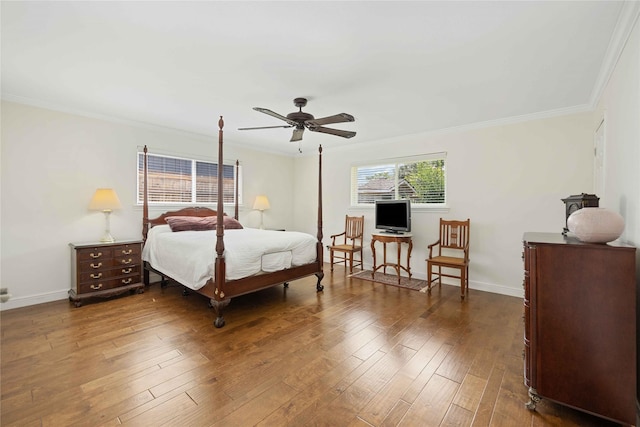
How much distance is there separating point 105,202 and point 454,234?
191 inches

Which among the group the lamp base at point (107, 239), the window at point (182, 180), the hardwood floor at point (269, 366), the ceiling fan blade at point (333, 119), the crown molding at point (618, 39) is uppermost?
the crown molding at point (618, 39)

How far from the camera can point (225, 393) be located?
1.87m

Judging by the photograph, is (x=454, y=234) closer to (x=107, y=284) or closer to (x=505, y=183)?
(x=505, y=183)

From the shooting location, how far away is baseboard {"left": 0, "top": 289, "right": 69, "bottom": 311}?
3330 millimetres

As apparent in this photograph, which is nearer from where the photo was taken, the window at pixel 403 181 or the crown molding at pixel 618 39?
the crown molding at pixel 618 39

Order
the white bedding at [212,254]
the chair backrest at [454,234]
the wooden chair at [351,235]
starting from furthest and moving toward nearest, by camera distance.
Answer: the wooden chair at [351,235]
the chair backrest at [454,234]
the white bedding at [212,254]

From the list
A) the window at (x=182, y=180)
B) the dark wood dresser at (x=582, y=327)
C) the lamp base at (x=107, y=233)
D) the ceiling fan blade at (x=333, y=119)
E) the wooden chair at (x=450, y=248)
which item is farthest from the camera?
the window at (x=182, y=180)

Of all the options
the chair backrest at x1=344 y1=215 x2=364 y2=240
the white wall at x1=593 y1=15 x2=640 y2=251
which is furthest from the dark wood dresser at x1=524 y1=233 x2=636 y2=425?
the chair backrest at x1=344 y1=215 x2=364 y2=240

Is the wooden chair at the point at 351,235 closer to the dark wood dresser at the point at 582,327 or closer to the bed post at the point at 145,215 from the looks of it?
the bed post at the point at 145,215

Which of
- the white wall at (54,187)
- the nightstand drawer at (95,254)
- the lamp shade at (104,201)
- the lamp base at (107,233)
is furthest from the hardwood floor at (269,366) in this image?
the lamp shade at (104,201)

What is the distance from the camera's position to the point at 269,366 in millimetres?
2184

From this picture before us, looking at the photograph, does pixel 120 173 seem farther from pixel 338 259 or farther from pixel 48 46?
pixel 338 259

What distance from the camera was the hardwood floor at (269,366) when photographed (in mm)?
1682

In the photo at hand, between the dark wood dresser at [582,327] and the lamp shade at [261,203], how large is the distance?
465cm
